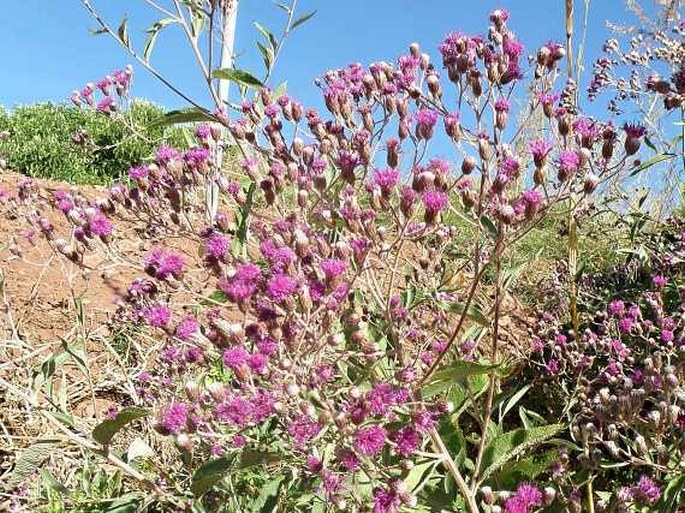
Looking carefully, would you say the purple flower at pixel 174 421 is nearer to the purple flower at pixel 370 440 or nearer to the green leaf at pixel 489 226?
the purple flower at pixel 370 440

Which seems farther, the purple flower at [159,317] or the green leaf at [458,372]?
the purple flower at [159,317]

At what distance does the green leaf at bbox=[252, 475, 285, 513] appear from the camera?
Result: 197 cm

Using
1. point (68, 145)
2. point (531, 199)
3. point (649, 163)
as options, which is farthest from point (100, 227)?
point (68, 145)

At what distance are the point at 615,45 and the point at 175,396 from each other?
2665 mm

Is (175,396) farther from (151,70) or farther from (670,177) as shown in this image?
(670,177)

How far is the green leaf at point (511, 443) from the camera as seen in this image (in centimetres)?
196

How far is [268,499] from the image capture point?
6.54ft

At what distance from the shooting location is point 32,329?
4.38m

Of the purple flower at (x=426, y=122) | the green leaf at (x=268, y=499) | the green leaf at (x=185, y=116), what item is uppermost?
the green leaf at (x=185, y=116)

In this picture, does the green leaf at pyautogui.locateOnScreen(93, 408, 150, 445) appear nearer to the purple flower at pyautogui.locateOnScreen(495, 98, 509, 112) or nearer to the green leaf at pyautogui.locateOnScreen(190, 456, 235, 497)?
the green leaf at pyautogui.locateOnScreen(190, 456, 235, 497)

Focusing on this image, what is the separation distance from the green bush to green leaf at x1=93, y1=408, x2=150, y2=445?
940 cm

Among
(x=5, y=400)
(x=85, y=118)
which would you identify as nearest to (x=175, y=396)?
(x=5, y=400)

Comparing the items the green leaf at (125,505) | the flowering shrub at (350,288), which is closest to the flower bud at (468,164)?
the flowering shrub at (350,288)

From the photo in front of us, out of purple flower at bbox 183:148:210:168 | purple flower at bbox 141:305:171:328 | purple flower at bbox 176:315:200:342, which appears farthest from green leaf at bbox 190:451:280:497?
purple flower at bbox 183:148:210:168
